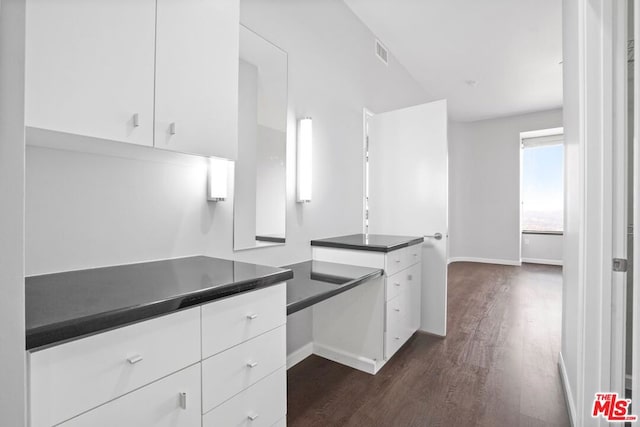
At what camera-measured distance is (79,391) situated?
2.56 ft

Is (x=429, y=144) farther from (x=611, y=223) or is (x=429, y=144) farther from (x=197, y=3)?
(x=197, y=3)

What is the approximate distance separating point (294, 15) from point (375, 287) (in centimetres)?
213

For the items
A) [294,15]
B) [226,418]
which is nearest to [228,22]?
[294,15]

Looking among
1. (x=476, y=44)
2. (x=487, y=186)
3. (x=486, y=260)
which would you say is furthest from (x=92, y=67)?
(x=486, y=260)

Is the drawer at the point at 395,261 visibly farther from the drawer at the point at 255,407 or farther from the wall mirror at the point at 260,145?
the drawer at the point at 255,407

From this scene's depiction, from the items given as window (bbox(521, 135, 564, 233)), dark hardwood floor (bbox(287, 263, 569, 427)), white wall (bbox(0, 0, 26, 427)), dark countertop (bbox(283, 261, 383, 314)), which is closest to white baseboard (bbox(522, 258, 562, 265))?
Result: window (bbox(521, 135, 564, 233))

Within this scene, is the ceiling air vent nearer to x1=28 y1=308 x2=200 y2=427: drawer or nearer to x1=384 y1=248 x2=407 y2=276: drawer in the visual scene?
x1=384 y1=248 x2=407 y2=276: drawer

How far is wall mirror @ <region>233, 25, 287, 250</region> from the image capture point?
1923 millimetres

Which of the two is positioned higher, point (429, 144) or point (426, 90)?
point (426, 90)

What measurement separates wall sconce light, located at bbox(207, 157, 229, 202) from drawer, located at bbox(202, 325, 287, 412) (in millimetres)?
800

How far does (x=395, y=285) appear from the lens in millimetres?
2451

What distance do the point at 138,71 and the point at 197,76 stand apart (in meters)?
0.25

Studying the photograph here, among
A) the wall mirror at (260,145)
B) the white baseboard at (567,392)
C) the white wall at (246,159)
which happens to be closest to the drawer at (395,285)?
the wall mirror at (260,145)

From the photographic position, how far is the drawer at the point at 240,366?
108 centimetres
